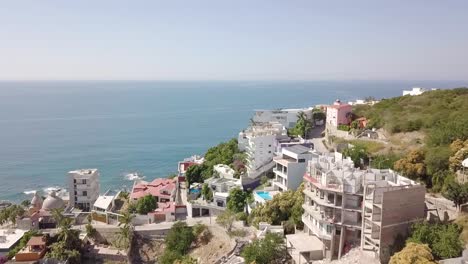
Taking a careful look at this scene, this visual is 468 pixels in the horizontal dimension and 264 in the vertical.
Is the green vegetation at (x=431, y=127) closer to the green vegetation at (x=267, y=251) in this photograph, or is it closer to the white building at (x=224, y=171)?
the green vegetation at (x=267, y=251)

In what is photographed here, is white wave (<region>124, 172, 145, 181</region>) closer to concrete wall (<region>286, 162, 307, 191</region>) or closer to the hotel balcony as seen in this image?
concrete wall (<region>286, 162, 307, 191</region>)

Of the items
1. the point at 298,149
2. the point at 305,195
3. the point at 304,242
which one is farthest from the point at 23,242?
the point at 298,149

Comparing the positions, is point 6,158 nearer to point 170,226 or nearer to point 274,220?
point 170,226

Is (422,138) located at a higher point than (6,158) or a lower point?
higher

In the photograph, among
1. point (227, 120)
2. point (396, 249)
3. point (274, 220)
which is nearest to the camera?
point (396, 249)

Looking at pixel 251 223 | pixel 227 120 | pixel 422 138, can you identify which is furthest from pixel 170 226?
pixel 227 120

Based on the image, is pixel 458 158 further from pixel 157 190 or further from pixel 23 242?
pixel 23 242

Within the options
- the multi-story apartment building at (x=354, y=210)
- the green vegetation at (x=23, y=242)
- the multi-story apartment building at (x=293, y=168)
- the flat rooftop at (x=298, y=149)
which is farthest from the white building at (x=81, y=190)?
the multi-story apartment building at (x=354, y=210)
